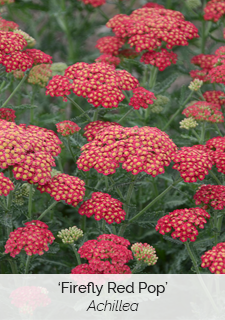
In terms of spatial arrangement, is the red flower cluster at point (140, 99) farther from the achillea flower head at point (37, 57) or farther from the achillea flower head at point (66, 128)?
the achillea flower head at point (37, 57)

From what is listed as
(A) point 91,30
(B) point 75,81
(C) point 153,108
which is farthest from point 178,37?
(A) point 91,30

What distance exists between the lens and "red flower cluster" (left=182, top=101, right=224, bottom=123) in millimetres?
3891

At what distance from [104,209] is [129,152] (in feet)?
1.40

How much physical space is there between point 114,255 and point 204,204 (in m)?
0.90

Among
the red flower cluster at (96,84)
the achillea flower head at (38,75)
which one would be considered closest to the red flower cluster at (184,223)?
the red flower cluster at (96,84)

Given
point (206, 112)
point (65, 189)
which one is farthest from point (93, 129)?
point (206, 112)

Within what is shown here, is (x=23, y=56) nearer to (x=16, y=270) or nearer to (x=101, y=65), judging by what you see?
(x=101, y=65)

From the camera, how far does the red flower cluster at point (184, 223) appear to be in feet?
9.44

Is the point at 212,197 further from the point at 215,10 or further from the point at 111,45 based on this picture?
the point at 215,10

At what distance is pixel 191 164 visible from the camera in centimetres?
310

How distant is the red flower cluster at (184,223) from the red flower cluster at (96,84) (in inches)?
38.9

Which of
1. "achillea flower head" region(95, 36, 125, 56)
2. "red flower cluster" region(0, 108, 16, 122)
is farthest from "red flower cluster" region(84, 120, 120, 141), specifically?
"achillea flower head" region(95, 36, 125, 56)
